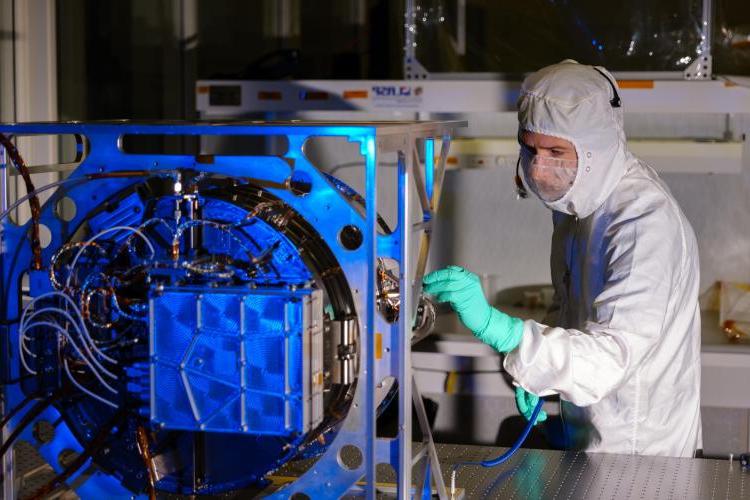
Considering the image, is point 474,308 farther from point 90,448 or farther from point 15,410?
point 15,410

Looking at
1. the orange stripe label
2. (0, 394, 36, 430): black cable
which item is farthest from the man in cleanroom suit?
the orange stripe label

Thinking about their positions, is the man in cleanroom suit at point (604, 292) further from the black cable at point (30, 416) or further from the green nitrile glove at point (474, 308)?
the black cable at point (30, 416)

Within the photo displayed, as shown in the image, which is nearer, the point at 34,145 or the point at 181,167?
the point at 181,167

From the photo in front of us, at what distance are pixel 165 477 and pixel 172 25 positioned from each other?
3077 millimetres

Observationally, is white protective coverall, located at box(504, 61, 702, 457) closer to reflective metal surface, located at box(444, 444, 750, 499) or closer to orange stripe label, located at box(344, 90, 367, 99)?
reflective metal surface, located at box(444, 444, 750, 499)

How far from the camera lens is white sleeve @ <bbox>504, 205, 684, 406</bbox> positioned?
5.38 ft

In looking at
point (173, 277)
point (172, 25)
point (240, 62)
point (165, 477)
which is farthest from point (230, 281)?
point (240, 62)

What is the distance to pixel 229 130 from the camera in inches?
55.7

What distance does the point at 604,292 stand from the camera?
1.75m

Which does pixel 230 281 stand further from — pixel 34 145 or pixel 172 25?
pixel 172 25

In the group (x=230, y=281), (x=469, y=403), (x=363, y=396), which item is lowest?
(x=469, y=403)

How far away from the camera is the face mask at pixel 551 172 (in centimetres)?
189

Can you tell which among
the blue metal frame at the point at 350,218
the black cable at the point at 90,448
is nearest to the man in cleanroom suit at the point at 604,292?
the blue metal frame at the point at 350,218

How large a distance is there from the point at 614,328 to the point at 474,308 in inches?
9.8
